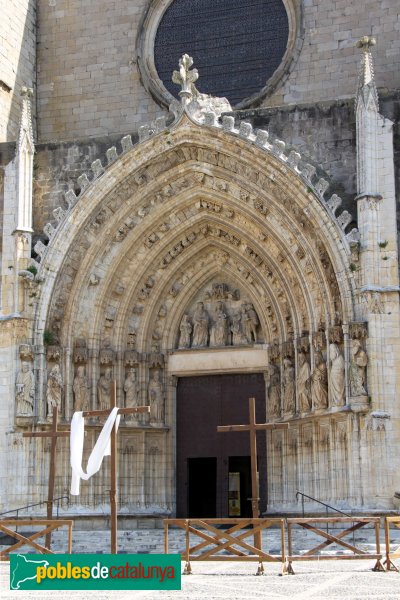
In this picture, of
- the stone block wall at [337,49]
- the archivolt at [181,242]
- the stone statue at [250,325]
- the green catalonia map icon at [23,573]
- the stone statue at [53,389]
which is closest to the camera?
the green catalonia map icon at [23,573]

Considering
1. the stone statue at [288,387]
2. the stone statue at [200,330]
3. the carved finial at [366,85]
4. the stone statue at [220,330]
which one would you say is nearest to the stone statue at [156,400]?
the stone statue at [200,330]

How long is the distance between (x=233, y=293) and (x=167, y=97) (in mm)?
4129

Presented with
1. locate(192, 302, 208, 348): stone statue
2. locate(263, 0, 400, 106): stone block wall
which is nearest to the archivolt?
locate(192, 302, 208, 348): stone statue

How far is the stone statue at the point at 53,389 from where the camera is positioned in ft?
55.2

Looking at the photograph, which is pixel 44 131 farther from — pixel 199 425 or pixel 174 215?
pixel 199 425

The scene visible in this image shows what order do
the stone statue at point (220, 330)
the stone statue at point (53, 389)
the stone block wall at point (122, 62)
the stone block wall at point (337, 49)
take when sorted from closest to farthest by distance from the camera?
the stone statue at point (53, 389)
the stone statue at point (220, 330)
the stone block wall at point (337, 49)
the stone block wall at point (122, 62)

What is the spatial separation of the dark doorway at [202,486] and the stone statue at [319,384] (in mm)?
2578

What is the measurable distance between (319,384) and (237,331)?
7.42 ft

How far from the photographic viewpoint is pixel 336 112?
54.7 feet

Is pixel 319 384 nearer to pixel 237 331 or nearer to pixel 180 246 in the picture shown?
pixel 237 331

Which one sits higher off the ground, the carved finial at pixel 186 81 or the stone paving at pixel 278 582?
the carved finial at pixel 186 81

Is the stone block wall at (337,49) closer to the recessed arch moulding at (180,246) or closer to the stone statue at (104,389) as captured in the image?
the recessed arch moulding at (180,246)

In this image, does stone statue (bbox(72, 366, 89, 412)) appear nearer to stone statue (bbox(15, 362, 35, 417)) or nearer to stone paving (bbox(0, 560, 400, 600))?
stone statue (bbox(15, 362, 35, 417))

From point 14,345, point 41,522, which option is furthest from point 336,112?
point 41,522
